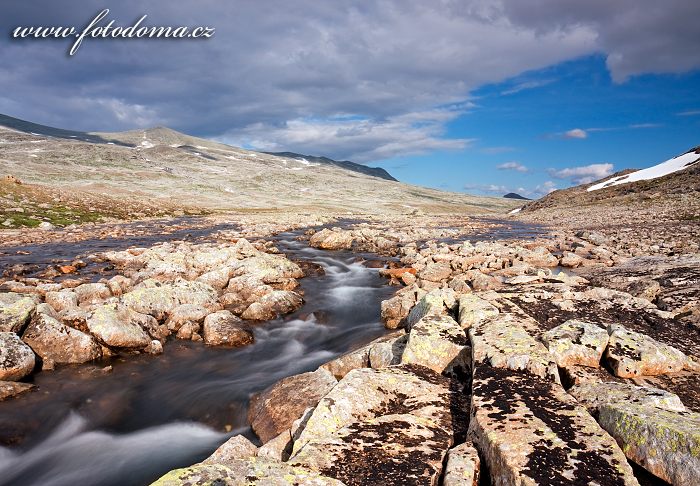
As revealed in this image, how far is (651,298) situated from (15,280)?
28093mm

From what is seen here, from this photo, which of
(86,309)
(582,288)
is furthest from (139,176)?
(582,288)

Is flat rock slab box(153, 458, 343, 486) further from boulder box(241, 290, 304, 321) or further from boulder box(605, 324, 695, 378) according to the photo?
boulder box(241, 290, 304, 321)

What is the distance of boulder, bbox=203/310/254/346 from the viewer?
15.3 metres

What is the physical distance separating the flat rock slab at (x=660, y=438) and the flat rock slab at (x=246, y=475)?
11.6ft

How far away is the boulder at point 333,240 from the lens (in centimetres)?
3725

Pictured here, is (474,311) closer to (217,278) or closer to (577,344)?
(577,344)

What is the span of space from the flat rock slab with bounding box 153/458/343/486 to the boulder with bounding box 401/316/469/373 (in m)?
3.96

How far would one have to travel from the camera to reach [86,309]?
1489 cm

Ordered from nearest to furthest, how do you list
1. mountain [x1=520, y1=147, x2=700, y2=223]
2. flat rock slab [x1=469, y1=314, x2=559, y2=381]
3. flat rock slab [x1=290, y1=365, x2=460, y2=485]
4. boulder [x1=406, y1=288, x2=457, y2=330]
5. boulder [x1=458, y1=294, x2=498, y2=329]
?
flat rock slab [x1=290, y1=365, x2=460, y2=485] < flat rock slab [x1=469, y1=314, x2=559, y2=381] < boulder [x1=458, y1=294, x2=498, y2=329] < boulder [x1=406, y1=288, x2=457, y2=330] < mountain [x1=520, y1=147, x2=700, y2=223]

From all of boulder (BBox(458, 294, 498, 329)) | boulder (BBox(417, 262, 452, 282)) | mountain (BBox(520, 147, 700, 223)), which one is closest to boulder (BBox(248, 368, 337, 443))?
boulder (BBox(458, 294, 498, 329))

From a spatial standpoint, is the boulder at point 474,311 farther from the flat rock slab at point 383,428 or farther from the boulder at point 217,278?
the boulder at point 217,278

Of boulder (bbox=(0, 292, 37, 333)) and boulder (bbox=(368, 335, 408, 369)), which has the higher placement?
boulder (bbox=(0, 292, 37, 333))

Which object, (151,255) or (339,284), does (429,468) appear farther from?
(151,255)

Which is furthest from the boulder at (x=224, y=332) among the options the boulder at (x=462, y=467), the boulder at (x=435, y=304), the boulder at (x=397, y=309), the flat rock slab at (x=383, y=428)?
the boulder at (x=462, y=467)
